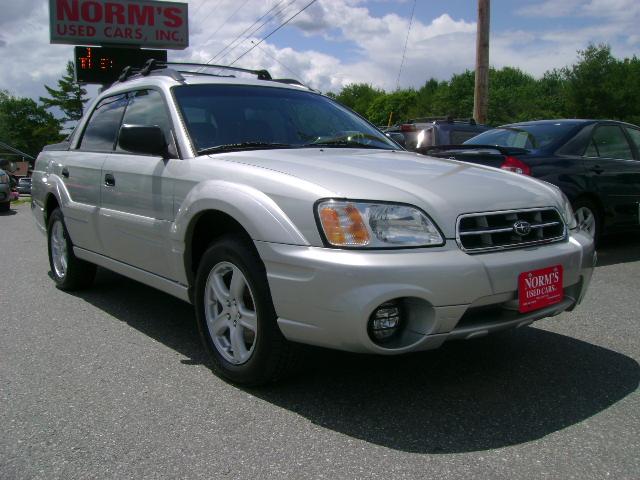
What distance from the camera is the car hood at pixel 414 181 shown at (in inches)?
117

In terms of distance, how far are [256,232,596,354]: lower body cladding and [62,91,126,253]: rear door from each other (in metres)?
2.28

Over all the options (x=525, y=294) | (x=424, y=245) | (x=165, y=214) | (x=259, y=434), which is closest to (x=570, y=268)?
(x=525, y=294)

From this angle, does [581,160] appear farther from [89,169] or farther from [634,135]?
[89,169]

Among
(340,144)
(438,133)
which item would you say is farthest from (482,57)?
(340,144)

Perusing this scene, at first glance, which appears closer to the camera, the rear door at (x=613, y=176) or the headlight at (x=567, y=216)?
the headlight at (x=567, y=216)

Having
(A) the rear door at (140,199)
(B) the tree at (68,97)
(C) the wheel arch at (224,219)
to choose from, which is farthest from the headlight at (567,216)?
(B) the tree at (68,97)

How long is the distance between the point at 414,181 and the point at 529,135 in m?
4.49

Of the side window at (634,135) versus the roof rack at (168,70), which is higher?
the roof rack at (168,70)

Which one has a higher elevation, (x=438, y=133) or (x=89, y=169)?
(x=438, y=133)

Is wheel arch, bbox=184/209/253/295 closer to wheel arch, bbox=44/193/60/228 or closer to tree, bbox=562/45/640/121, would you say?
wheel arch, bbox=44/193/60/228

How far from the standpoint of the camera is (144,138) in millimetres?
3756

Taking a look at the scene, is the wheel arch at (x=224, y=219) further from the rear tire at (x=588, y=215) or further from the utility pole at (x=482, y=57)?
the utility pole at (x=482, y=57)

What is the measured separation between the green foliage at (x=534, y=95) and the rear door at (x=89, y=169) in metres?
47.7

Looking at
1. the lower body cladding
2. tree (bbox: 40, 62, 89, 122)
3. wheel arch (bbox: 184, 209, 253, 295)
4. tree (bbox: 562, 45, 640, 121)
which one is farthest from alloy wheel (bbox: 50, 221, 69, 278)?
tree (bbox: 40, 62, 89, 122)
